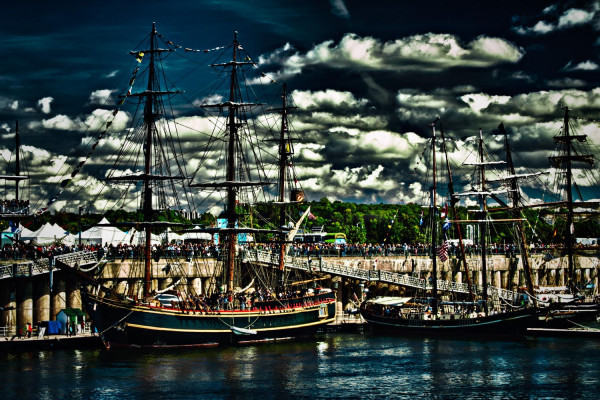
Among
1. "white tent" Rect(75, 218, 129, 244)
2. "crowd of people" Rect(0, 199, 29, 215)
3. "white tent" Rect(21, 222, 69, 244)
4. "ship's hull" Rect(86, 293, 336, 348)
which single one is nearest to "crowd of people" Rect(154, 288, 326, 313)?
"ship's hull" Rect(86, 293, 336, 348)

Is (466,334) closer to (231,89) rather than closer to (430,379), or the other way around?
(430,379)

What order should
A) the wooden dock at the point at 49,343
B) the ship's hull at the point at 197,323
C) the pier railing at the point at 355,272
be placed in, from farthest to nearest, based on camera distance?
the pier railing at the point at 355,272
the ship's hull at the point at 197,323
the wooden dock at the point at 49,343

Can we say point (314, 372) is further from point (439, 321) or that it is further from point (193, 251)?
point (193, 251)

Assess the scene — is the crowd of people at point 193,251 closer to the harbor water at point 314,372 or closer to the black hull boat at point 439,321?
the black hull boat at point 439,321

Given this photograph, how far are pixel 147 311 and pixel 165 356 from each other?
4.37 metres

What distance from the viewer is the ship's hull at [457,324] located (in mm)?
72375

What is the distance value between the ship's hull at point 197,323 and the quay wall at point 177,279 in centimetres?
589

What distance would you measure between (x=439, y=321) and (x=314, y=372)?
23.4 metres

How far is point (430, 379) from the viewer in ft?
173

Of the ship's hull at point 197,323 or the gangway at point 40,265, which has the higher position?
the gangway at point 40,265

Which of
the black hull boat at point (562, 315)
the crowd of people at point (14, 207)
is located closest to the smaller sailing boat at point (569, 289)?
the black hull boat at point (562, 315)

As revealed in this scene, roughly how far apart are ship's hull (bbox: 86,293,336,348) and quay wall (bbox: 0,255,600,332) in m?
5.89

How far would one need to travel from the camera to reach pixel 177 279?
74062 mm

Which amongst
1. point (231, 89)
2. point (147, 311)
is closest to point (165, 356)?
point (147, 311)
